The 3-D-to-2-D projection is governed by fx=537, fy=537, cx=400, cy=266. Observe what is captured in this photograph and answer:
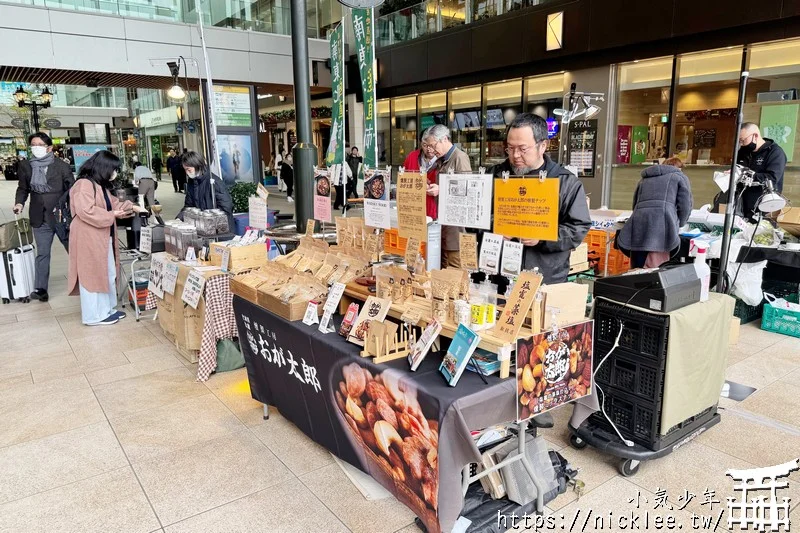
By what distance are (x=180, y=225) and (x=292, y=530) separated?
322 cm

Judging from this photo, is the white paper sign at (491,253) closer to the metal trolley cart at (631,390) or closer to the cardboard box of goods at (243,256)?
the metal trolley cart at (631,390)

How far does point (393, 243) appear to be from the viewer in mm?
3186

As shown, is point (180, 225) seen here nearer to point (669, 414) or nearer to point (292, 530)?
point (292, 530)

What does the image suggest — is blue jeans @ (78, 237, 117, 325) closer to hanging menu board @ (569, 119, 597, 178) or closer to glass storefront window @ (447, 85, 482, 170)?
hanging menu board @ (569, 119, 597, 178)

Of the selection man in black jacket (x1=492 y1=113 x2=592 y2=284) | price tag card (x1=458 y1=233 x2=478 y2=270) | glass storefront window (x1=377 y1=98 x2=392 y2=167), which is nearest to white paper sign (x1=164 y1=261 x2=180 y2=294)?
price tag card (x1=458 y1=233 x2=478 y2=270)

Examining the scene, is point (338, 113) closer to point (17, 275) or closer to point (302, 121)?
point (302, 121)

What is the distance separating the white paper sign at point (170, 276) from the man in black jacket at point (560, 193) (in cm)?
290

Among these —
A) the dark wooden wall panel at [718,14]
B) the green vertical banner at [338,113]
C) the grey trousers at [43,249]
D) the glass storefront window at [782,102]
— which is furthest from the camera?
the glass storefront window at [782,102]

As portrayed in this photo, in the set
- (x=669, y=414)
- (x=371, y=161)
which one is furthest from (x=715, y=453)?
(x=371, y=161)

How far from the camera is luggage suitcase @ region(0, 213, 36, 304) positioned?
6.14m

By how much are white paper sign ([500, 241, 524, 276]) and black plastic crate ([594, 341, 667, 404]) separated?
2.41 ft

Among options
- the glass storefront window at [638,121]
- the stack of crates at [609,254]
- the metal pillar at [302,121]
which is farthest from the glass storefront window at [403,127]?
the metal pillar at [302,121]

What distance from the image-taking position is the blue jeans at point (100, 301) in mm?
5281

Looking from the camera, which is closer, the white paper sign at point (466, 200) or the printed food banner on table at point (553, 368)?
the printed food banner on table at point (553, 368)
